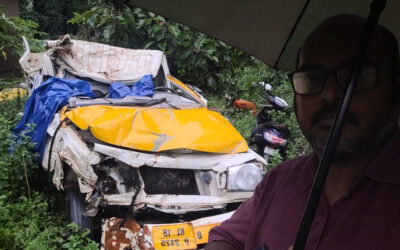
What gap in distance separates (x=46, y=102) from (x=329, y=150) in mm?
4281

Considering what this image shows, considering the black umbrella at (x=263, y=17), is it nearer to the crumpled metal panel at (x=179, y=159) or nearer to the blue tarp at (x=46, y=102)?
the crumpled metal panel at (x=179, y=159)

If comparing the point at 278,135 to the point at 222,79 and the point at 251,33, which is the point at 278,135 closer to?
the point at 251,33

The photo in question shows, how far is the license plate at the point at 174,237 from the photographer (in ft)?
9.89

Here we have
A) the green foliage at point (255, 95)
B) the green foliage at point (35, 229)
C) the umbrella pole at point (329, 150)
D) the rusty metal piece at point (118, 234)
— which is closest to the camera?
the umbrella pole at point (329, 150)

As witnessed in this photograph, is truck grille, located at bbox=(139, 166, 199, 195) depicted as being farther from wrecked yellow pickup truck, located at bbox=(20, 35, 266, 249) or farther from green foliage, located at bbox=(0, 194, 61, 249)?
green foliage, located at bbox=(0, 194, 61, 249)

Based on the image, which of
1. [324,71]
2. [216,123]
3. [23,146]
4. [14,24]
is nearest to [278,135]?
[216,123]

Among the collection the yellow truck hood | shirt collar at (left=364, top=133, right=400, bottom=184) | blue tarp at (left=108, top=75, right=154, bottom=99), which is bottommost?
blue tarp at (left=108, top=75, right=154, bottom=99)

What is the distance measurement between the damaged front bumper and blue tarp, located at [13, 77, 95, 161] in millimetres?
1868

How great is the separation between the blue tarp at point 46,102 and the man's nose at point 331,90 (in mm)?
3849

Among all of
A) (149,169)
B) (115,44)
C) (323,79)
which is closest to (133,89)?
(149,169)

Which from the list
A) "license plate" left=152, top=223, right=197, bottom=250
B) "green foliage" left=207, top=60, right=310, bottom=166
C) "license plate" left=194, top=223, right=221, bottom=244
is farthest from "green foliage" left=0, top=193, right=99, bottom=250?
"green foliage" left=207, top=60, right=310, bottom=166

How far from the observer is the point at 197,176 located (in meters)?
3.56

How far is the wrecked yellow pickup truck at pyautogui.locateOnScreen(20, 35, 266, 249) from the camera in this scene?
10.5 feet

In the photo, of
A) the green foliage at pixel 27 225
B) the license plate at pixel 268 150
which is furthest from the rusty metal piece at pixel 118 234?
the license plate at pixel 268 150
